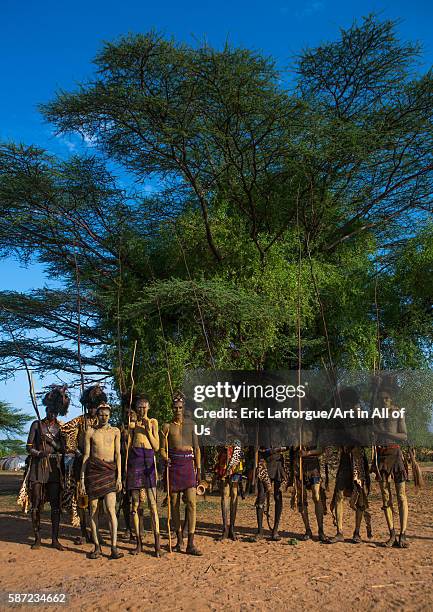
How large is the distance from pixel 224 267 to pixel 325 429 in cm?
686

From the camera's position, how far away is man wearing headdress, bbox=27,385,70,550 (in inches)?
346

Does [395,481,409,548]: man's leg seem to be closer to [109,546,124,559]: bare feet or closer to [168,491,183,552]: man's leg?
[168,491,183,552]: man's leg

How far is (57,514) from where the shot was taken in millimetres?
8852

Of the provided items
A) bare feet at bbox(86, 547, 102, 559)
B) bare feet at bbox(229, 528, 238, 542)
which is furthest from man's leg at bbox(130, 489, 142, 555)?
bare feet at bbox(229, 528, 238, 542)

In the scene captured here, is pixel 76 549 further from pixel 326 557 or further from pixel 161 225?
pixel 161 225

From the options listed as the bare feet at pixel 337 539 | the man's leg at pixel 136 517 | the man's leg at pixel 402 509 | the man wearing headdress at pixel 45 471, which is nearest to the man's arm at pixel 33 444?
the man wearing headdress at pixel 45 471

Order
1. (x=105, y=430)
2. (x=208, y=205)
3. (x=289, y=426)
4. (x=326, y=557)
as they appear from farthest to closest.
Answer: (x=208, y=205)
(x=289, y=426)
(x=105, y=430)
(x=326, y=557)

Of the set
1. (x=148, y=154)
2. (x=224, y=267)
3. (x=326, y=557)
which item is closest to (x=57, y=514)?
(x=326, y=557)

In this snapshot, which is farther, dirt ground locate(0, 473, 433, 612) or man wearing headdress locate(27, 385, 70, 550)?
man wearing headdress locate(27, 385, 70, 550)

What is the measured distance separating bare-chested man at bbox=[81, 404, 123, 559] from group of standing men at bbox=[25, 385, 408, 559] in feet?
0.04

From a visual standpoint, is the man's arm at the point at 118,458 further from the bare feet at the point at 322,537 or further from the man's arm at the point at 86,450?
the bare feet at the point at 322,537

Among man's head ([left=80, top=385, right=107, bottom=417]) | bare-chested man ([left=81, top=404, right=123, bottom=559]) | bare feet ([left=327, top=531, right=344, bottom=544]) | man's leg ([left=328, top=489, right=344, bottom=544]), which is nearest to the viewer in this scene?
bare-chested man ([left=81, top=404, right=123, bottom=559])

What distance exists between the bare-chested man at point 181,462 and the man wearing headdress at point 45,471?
4.92 feet

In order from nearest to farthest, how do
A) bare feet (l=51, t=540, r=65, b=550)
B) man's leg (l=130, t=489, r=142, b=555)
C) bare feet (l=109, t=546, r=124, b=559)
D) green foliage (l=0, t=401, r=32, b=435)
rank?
bare feet (l=109, t=546, r=124, b=559)
man's leg (l=130, t=489, r=142, b=555)
bare feet (l=51, t=540, r=65, b=550)
green foliage (l=0, t=401, r=32, b=435)
